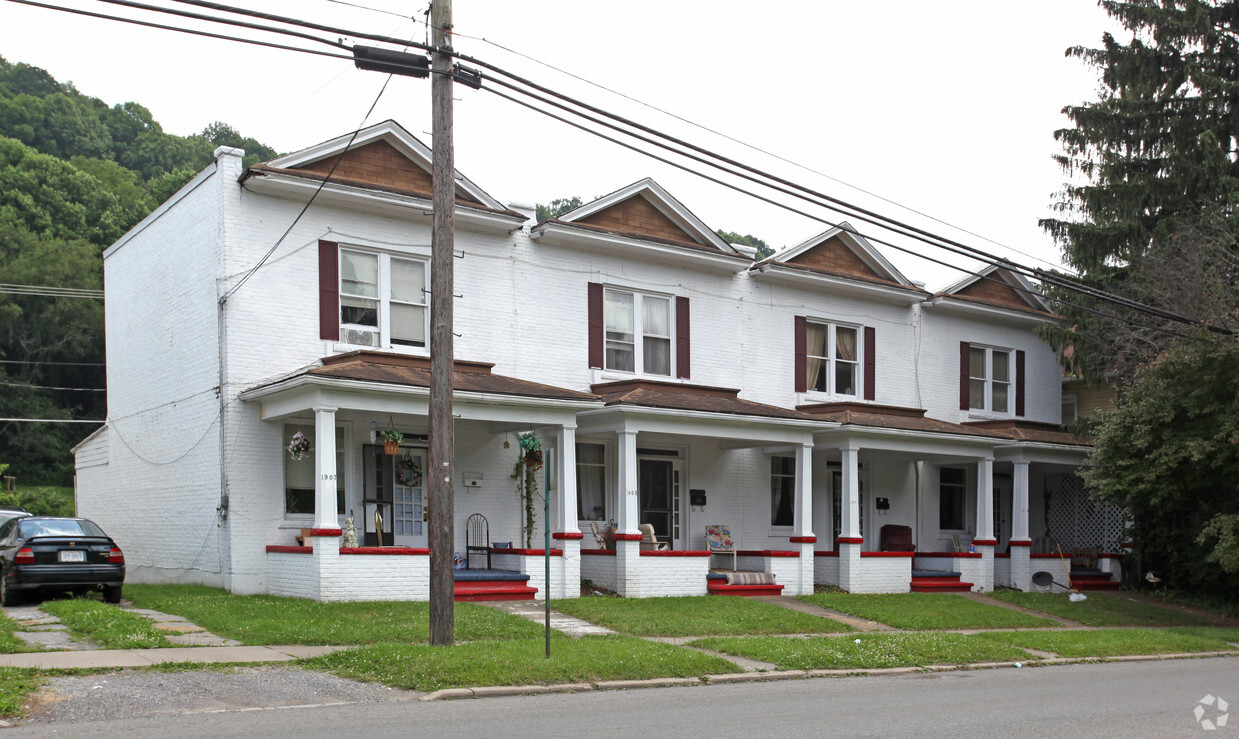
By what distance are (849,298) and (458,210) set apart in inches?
418

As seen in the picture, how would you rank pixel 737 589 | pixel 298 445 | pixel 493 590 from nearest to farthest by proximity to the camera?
1. pixel 298 445
2. pixel 493 590
3. pixel 737 589

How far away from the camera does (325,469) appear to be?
17.7 m

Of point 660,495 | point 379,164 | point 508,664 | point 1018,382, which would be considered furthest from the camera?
point 1018,382

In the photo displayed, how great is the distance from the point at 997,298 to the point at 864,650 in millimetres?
17483

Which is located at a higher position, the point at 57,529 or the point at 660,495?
the point at 57,529

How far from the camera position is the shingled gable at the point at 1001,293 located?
29.2 m

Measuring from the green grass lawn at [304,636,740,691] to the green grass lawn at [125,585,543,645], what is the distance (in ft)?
3.95

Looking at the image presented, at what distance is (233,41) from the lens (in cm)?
1220

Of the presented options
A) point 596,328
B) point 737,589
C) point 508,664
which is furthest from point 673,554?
point 508,664

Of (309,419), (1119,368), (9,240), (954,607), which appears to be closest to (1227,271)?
(1119,368)

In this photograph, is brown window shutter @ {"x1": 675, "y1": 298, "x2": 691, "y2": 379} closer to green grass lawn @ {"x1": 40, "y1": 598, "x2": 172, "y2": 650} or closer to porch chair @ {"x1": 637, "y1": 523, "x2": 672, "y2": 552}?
porch chair @ {"x1": 637, "y1": 523, "x2": 672, "y2": 552}

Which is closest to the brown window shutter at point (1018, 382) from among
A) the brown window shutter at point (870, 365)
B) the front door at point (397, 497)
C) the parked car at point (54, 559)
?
the brown window shutter at point (870, 365)

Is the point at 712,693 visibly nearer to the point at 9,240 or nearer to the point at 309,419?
the point at 309,419

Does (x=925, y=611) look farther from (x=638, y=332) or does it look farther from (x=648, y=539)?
(x=638, y=332)
